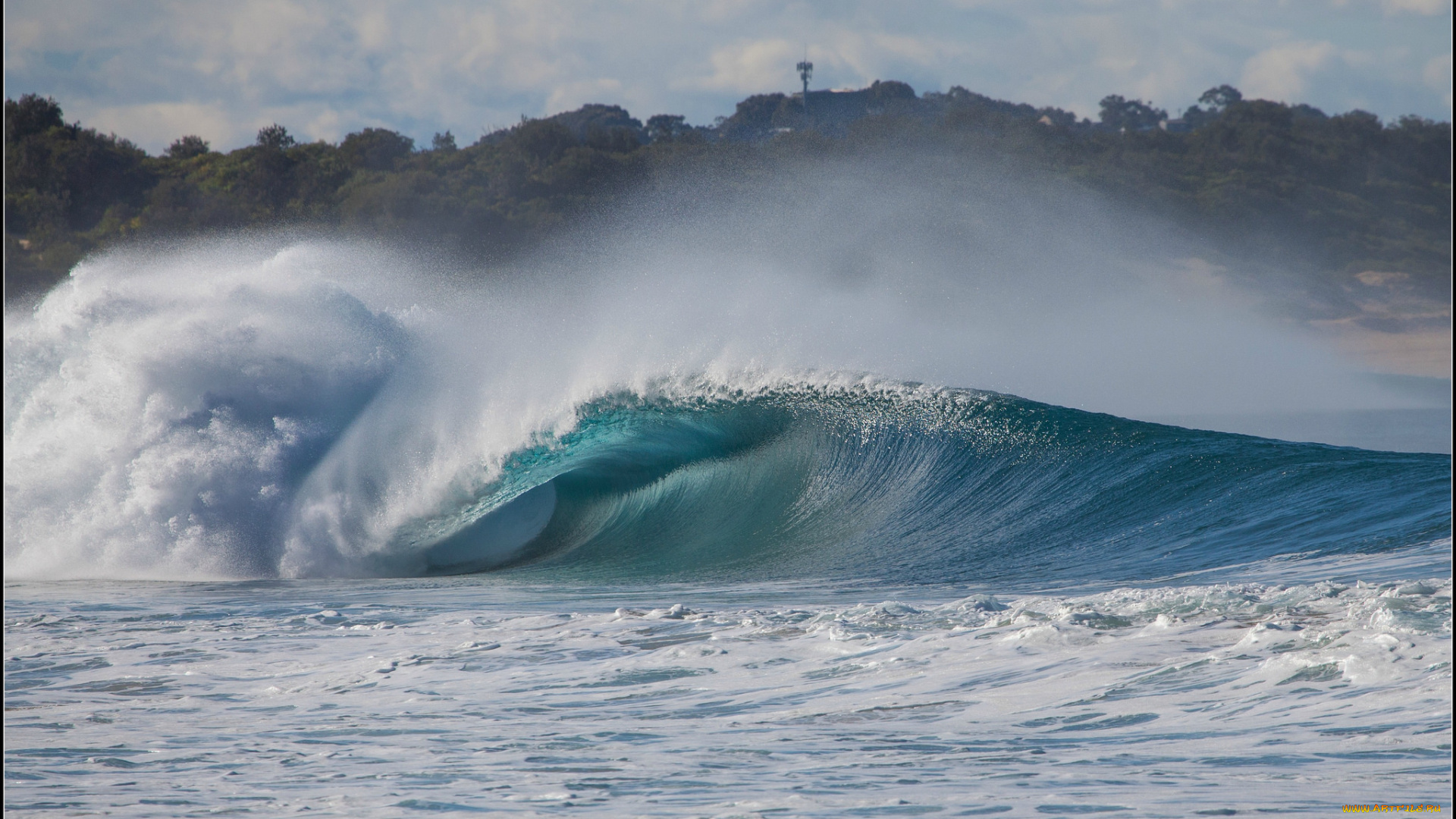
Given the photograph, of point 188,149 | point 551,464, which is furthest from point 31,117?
point 551,464

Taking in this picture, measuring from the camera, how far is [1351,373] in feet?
145

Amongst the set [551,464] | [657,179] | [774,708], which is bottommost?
[774,708]

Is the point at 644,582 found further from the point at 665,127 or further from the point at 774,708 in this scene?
the point at 665,127

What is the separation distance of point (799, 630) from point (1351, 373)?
4563cm

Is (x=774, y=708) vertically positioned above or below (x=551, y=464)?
below

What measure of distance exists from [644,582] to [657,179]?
140 feet

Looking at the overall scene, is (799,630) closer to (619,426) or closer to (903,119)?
(619,426)

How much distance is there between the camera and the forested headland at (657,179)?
150 ft

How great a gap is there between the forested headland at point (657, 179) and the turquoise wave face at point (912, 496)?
35120 millimetres

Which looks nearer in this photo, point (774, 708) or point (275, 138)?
point (774, 708)

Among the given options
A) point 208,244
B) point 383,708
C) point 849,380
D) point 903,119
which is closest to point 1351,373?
point 903,119

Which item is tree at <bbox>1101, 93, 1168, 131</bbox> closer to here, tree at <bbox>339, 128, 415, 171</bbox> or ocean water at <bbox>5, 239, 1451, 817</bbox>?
tree at <bbox>339, 128, 415, 171</bbox>

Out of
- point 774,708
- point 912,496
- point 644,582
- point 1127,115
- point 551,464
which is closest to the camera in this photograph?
point 774,708

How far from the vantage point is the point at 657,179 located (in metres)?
48.8
